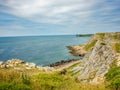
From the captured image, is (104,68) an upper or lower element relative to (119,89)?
lower

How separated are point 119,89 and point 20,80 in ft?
16.7

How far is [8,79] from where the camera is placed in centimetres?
940

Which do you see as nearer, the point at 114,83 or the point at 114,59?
the point at 114,83

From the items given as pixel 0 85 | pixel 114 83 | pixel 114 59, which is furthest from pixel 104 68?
pixel 0 85

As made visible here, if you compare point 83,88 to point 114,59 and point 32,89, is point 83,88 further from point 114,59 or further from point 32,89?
point 114,59

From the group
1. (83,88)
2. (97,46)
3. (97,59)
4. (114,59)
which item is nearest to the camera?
(83,88)

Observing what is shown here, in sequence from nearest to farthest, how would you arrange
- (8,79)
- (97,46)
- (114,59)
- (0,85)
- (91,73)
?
(0,85) < (8,79) < (114,59) < (91,73) < (97,46)

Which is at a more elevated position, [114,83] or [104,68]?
[114,83]

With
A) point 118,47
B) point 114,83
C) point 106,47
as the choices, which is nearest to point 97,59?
point 106,47

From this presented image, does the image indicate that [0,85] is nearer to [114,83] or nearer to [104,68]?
[114,83]

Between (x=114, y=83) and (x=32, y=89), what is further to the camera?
(x=114, y=83)

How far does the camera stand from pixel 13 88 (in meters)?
7.90

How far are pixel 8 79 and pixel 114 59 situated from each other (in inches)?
701

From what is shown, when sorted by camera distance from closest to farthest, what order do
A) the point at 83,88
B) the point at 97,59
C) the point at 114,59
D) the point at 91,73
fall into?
the point at 83,88
the point at 114,59
the point at 91,73
the point at 97,59
